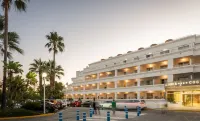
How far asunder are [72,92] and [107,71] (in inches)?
869

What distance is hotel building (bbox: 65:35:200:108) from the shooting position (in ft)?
135

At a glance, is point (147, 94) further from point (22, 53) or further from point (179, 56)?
point (22, 53)

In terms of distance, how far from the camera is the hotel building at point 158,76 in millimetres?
41156

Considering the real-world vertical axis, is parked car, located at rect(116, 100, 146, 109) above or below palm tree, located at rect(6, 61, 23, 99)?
below

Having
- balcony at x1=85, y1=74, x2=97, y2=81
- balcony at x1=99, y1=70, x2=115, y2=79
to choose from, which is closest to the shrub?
balcony at x1=99, y1=70, x2=115, y2=79

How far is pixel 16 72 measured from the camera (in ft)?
104

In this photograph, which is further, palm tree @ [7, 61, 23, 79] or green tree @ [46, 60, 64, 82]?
green tree @ [46, 60, 64, 82]

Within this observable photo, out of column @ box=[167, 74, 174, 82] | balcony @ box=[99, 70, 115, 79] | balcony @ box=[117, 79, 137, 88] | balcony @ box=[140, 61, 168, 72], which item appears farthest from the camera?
balcony @ box=[99, 70, 115, 79]

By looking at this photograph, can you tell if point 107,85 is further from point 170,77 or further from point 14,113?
point 14,113

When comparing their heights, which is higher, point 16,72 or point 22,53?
point 22,53

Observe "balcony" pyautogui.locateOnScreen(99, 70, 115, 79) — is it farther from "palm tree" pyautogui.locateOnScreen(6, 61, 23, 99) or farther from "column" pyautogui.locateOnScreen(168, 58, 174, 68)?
"palm tree" pyautogui.locateOnScreen(6, 61, 23, 99)

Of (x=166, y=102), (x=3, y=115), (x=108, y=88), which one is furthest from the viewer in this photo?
(x=108, y=88)

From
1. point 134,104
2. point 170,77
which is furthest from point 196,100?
point 134,104

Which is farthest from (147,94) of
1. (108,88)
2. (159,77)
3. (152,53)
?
(108,88)
